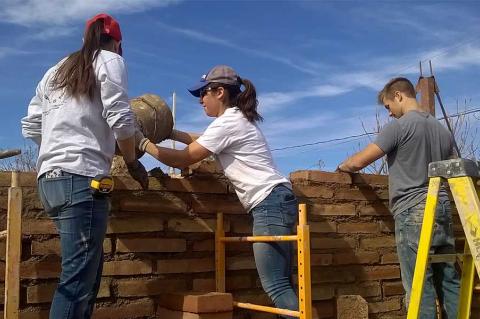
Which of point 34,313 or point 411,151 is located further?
point 411,151

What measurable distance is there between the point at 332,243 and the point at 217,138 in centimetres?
165

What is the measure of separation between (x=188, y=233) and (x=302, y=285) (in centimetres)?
97

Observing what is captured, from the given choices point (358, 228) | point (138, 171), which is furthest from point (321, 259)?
point (138, 171)

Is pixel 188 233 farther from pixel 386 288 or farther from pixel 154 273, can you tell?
pixel 386 288

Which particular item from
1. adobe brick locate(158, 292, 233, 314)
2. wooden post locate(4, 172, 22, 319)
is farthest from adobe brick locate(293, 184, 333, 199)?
wooden post locate(4, 172, 22, 319)

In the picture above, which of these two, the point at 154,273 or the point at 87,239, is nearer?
the point at 87,239

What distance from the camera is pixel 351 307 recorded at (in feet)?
14.7

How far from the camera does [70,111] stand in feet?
8.87

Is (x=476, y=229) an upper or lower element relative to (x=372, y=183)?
lower

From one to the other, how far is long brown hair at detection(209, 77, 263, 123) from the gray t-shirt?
996 millimetres

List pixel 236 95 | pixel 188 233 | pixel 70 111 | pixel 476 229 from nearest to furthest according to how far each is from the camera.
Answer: pixel 476 229 → pixel 70 111 → pixel 236 95 → pixel 188 233

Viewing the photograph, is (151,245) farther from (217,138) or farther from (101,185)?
(101,185)

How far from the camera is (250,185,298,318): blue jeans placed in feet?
10.6

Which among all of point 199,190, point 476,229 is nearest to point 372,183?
point 199,190
